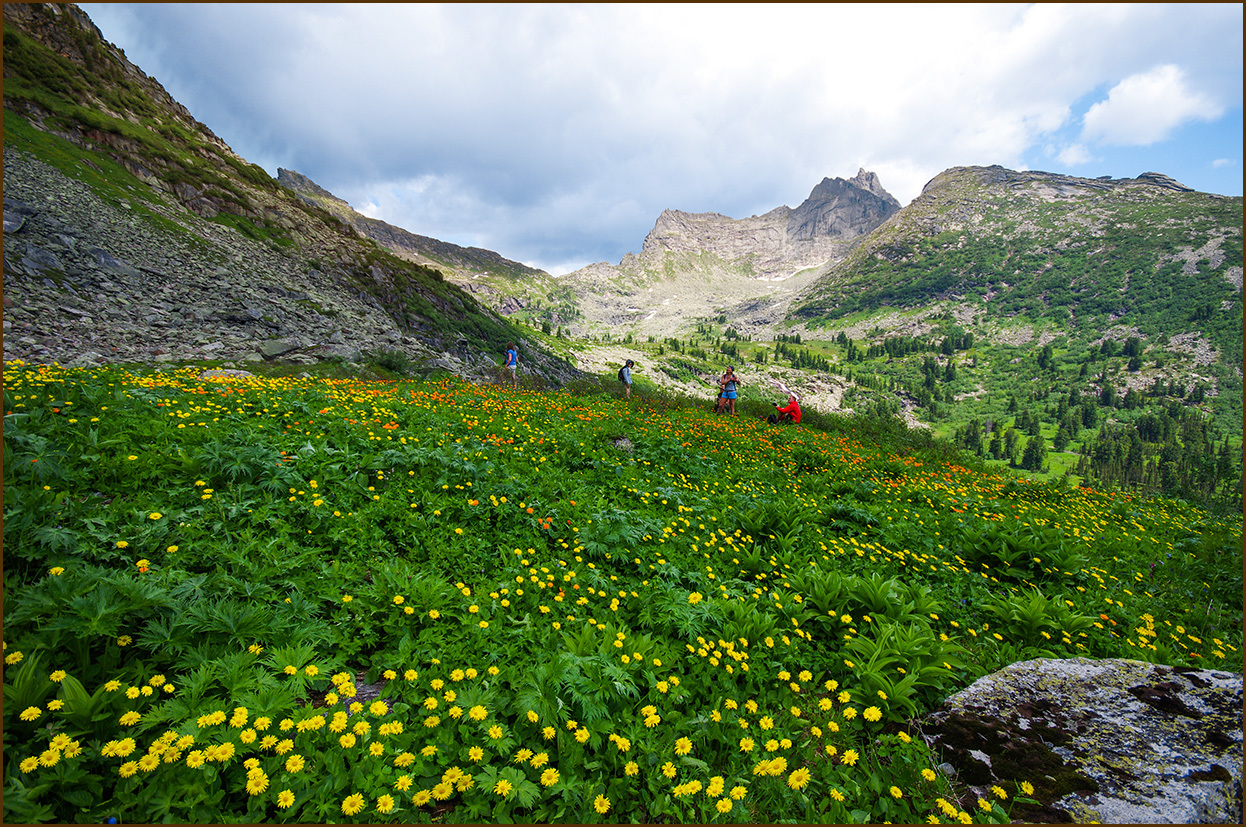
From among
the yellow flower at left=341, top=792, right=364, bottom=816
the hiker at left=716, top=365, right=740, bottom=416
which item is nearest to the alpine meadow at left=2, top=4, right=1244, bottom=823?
the yellow flower at left=341, top=792, right=364, bottom=816

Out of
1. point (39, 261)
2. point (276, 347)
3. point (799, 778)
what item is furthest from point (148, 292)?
point (799, 778)

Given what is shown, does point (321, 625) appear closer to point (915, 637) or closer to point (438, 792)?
point (438, 792)

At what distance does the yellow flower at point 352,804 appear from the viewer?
3.14 m

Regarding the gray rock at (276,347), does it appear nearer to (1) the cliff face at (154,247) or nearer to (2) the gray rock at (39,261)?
(1) the cliff face at (154,247)

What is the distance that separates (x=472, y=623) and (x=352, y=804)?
1.81 m

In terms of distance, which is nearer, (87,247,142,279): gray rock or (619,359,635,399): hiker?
(87,247,142,279): gray rock

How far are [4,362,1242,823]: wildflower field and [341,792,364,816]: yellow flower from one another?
2cm

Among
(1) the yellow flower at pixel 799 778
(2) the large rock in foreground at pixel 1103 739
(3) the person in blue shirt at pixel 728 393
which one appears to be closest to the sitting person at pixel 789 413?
(3) the person in blue shirt at pixel 728 393

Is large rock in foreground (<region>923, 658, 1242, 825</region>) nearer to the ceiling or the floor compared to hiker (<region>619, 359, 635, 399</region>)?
nearer to the floor

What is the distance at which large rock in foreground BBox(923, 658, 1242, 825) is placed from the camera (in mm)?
3533

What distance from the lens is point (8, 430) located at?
5.76 metres

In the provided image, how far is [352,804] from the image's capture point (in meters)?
3.17

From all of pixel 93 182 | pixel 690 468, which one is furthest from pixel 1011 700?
pixel 93 182

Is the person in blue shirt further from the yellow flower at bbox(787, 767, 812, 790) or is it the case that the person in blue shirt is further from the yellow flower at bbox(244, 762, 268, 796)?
the yellow flower at bbox(244, 762, 268, 796)
